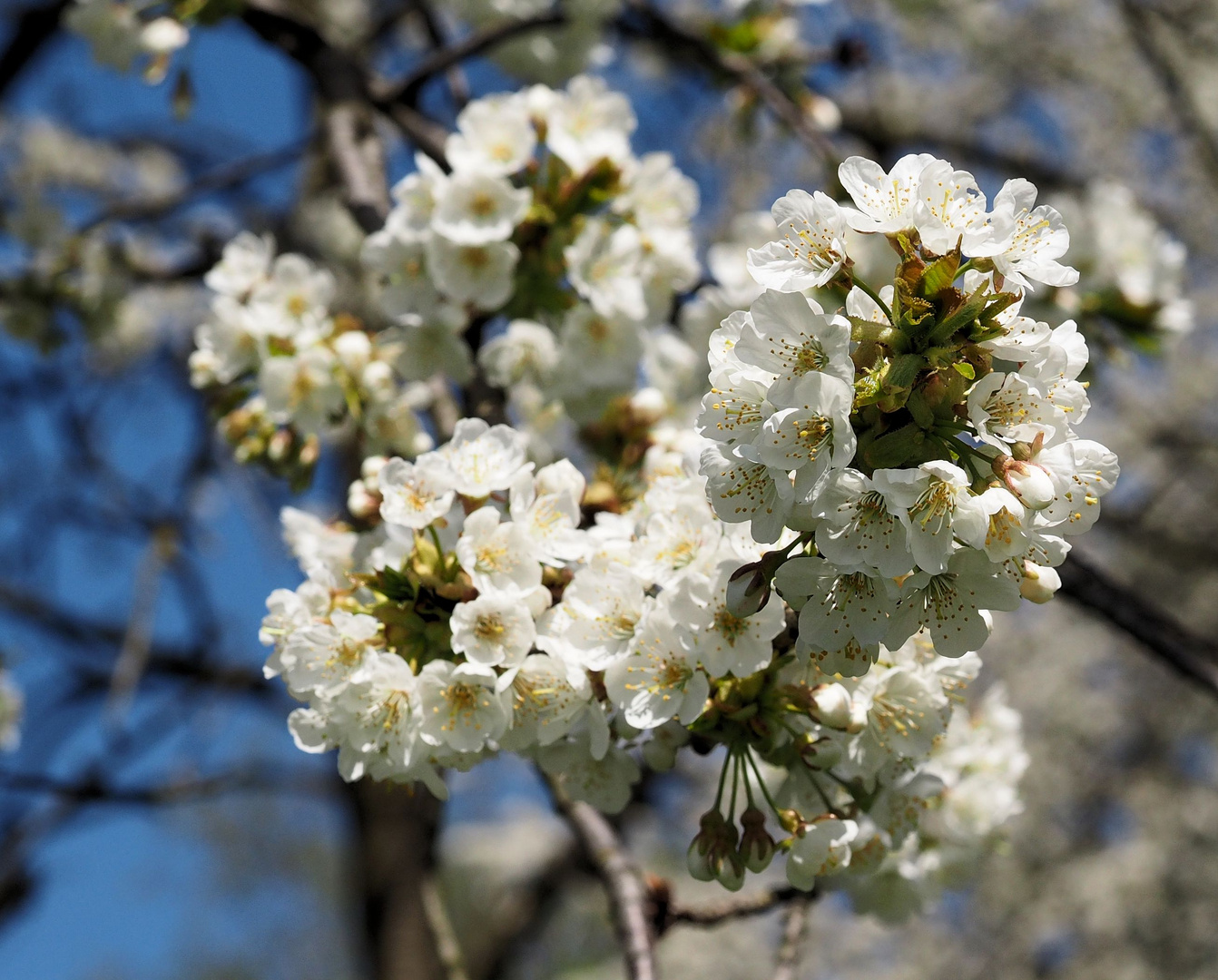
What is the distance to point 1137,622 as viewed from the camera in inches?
83.2

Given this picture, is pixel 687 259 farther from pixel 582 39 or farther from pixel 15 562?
pixel 15 562

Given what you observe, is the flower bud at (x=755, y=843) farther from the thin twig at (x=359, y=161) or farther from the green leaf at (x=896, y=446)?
the thin twig at (x=359, y=161)

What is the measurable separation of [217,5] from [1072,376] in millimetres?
2357

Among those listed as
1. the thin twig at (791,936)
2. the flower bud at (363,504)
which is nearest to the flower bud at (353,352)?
the flower bud at (363,504)

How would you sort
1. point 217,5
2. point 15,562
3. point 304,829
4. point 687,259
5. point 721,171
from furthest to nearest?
1. point 304,829
2. point 721,171
3. point 15,562
4. point 217,5
5. point 687,259

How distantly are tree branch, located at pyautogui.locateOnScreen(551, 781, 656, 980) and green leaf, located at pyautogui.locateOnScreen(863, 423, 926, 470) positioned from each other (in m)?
0.86

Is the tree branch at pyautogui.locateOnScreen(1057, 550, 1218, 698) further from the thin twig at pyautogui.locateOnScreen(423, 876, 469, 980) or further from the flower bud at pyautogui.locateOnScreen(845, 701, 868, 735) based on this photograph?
the thin twig at pyautogui.locateOnScreen(423, 876, 469, 980)

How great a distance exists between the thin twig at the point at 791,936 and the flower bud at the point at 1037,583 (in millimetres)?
1031

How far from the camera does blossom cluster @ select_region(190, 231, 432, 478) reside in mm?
2068

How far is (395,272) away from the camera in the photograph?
2166mm

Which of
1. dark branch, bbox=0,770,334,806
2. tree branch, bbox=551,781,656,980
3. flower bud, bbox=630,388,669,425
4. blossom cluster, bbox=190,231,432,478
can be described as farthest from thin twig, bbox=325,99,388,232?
dark branch, bbox=0,770,334,806

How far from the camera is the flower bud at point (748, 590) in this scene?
1.22 meters

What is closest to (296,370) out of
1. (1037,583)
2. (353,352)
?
(353,352)

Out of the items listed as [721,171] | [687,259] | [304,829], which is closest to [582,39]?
[687,259]
